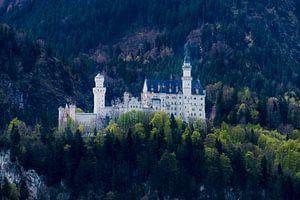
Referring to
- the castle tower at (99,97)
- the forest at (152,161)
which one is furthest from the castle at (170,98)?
the forest at (152,161)

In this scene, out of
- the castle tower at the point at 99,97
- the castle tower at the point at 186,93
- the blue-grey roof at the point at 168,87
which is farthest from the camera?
the blue-grey roof at the point at 168,87

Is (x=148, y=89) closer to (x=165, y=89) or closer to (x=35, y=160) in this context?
(x=165, y=89)

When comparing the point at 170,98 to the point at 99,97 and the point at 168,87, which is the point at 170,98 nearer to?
the point at 168,87

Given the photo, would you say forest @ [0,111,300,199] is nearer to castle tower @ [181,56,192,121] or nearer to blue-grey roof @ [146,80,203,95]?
castle tower @ [181,56,192,121]

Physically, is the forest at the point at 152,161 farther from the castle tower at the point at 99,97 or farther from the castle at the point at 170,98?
the castle at the point at 170,98

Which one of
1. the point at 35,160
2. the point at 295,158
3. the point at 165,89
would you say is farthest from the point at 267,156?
the point at 35,160

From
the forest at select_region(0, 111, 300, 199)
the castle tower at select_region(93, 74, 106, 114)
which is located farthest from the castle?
the forest at select_region(0, 111, 300, 199)

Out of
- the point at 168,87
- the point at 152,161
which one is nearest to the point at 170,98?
the point at 168,87

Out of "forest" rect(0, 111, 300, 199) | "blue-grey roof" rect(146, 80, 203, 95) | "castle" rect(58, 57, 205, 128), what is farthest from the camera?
"blue-grey roof" rect(146, 80, 203, 95)

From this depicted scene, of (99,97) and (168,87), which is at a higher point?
(168,87)
